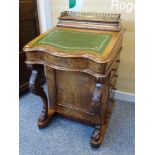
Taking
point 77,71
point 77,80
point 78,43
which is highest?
point 78,43

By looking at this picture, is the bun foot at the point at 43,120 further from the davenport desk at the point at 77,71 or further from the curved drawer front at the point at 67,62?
the curved drawer front at the point at 67,62

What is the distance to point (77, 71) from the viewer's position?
1.32 metres

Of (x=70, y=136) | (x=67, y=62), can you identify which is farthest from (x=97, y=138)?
(x=67, y=62)

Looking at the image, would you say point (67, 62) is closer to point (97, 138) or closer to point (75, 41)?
point (75, 41)

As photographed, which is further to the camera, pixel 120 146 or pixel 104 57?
pixel 120 146

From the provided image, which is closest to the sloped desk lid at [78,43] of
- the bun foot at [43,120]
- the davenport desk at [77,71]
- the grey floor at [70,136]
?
the davenport desk at [77,71]

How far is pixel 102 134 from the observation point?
5.12ft

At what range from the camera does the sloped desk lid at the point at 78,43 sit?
114cm

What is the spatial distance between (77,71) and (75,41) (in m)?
0.21
